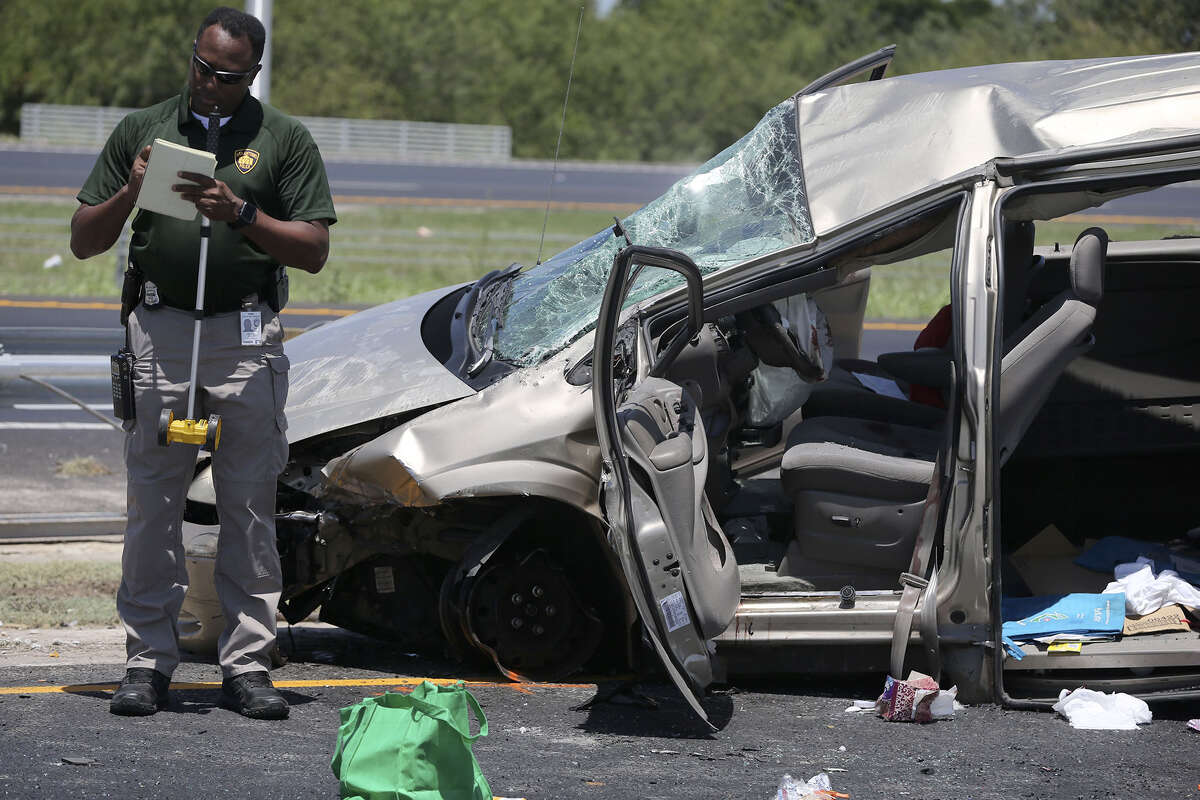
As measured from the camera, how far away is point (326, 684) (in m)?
4.60

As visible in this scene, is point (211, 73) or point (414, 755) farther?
point (211, 73)

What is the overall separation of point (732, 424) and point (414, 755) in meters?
2.27

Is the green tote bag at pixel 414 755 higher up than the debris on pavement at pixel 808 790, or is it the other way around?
the green tote bag at pixel 414 755


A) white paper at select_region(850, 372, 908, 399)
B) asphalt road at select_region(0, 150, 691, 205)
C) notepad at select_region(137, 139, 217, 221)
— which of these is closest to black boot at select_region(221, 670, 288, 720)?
notepad at select_region(137, 139, 217, 221)

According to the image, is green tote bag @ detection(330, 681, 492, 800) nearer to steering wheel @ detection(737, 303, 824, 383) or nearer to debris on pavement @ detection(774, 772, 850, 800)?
debris on pavement @ detection(774, 772, 850, 800)

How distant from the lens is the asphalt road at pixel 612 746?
366 centimetres

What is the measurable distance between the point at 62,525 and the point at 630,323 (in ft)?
11.4

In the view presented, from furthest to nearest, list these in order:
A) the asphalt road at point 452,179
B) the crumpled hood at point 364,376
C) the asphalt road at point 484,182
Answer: the asphalt road at point 452,179 < the asphalt road at point 484,182 < the crumpled hood at point 364,376

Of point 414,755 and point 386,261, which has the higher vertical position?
point 386,261

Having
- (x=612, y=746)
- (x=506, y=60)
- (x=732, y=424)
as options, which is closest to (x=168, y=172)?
(x=612, y=746)

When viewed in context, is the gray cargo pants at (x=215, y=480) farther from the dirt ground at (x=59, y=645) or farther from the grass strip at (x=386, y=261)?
the grass strip at (x=386, y=261)

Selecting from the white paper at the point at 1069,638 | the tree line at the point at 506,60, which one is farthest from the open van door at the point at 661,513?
the tree line at the point at 506,60

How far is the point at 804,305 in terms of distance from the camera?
509cm

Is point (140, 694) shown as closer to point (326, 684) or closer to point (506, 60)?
point (326, 684)
